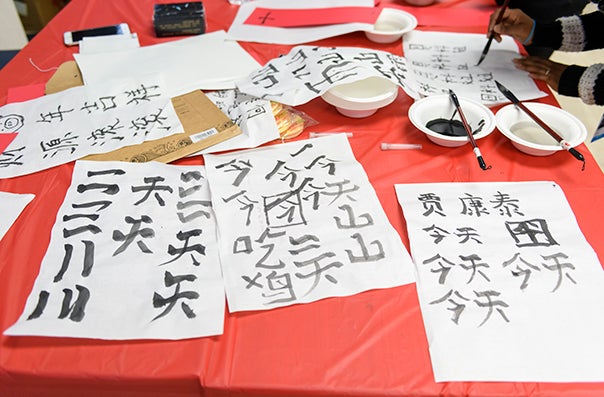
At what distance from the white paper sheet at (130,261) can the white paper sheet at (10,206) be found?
7cm

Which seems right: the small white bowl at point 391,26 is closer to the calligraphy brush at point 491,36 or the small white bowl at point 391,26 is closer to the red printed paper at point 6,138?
the calligraphy brush at point 491,36

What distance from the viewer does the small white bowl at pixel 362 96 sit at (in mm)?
879

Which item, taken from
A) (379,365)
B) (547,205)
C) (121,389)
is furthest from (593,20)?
(121,389)

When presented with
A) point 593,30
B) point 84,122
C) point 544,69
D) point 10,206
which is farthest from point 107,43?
point 593,30

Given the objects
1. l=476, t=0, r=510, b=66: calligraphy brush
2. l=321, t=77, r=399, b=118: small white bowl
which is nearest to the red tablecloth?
l=321, t=77, r=399, b=118: small white bowl

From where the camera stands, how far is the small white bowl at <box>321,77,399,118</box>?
2.88 feet

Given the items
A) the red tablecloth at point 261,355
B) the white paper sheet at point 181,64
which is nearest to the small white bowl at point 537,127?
the red tablecloth at point 261,355

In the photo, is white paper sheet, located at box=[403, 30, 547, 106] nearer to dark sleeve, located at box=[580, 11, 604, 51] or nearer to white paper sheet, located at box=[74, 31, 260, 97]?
dark sleeve, located at box=[580, 11, 604, 51]

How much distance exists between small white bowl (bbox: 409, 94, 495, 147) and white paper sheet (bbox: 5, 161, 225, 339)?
0.42m

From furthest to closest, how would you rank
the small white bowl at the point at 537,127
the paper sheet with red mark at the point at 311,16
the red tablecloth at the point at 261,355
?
the paper sheet with red mark at the point at 311,16
the small white bowl at the point at 537,127
the red tablecloth at the point at 261,355

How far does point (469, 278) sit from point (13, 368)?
0.58m

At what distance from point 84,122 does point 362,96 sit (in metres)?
0.56

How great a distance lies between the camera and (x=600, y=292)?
23.1 inches

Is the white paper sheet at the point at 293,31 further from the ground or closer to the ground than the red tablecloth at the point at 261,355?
further from the ground
